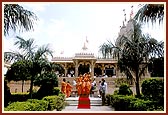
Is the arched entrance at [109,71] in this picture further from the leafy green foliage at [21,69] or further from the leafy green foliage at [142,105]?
the leafy green foliage at [142,105]

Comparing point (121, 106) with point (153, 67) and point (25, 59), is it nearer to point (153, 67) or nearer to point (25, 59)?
point (153, 67)

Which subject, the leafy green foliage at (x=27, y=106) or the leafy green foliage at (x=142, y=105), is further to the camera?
the leafy green foliage at (x=142, y=105)

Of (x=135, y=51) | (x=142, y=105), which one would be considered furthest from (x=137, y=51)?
(x=142, y=105)

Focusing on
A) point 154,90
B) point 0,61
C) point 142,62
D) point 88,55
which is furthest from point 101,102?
point 88,55

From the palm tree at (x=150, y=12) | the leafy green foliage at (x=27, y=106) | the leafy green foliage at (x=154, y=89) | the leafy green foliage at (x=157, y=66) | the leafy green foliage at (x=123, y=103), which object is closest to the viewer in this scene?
the leafy green foliage at (x=27, y=106)

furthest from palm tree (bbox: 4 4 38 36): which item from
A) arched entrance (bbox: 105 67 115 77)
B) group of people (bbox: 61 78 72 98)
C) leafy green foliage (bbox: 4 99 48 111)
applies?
arched entrance (bbox: 105 67 115 77)

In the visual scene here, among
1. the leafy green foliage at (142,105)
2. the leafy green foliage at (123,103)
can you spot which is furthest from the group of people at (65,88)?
the leafy green foliage at (142,105)

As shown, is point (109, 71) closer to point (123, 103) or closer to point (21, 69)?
point (21, 69)

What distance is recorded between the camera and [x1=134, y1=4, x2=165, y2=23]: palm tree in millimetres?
8223

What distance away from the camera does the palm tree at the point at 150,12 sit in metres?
8.22

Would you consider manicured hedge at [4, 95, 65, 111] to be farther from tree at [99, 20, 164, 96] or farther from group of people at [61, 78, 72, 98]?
group of people at [61, 78, 72, 98]

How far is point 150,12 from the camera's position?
334 inches

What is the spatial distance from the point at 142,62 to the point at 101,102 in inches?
120

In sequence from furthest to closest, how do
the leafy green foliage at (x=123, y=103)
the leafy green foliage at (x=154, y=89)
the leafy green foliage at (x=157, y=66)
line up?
the leafy green foliage at (x=157, y=66), the leafy green foliage at (x=123, y=103), the leafy green foliage at (x=154, y=89)
